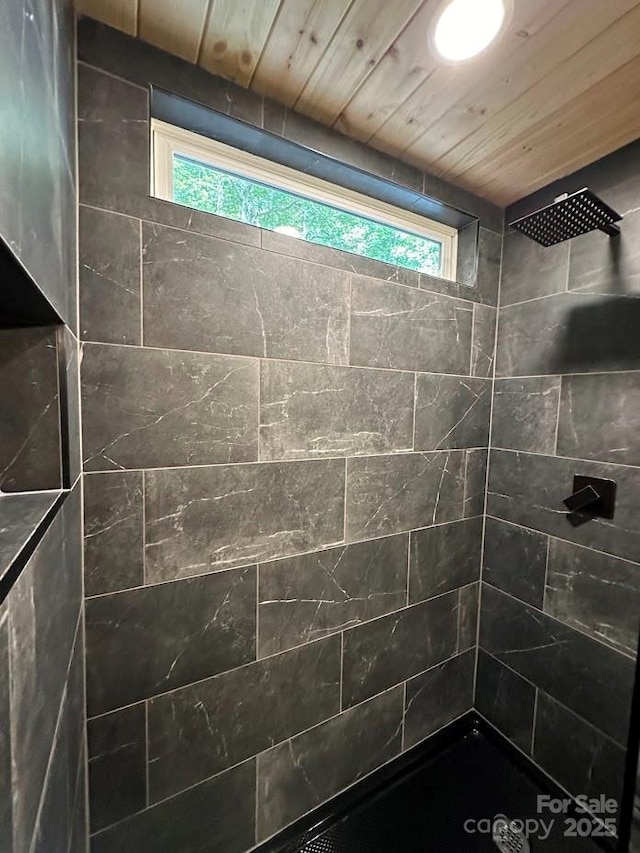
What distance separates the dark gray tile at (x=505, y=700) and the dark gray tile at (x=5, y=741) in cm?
168

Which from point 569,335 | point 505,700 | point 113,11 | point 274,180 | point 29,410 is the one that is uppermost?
point 113,11

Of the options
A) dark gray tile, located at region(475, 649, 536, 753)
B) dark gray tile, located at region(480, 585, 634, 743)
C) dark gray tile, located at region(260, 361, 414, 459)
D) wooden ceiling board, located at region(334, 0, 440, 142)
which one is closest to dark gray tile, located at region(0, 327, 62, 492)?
dark gray tile, located at region(260, 361, 414, 459)

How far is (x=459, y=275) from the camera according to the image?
1.45 metres

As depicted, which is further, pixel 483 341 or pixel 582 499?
pixel 483 341

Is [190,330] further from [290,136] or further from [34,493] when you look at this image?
[290,136]

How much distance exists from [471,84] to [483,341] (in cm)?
82

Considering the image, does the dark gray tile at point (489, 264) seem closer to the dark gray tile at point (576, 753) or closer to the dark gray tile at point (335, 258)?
the dark gray tile at point (335, 258)

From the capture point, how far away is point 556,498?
1282 mm

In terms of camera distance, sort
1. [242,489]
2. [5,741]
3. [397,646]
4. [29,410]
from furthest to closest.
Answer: [397,646] < [242,489] < [29,410] < [5,741]

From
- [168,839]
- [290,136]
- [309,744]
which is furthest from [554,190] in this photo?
[168,839]

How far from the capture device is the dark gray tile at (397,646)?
1.21 meters

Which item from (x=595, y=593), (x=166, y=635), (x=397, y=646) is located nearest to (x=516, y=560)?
(x=595, y=593)

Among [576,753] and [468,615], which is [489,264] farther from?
[576,753]

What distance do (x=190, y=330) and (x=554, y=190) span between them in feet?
4.71
